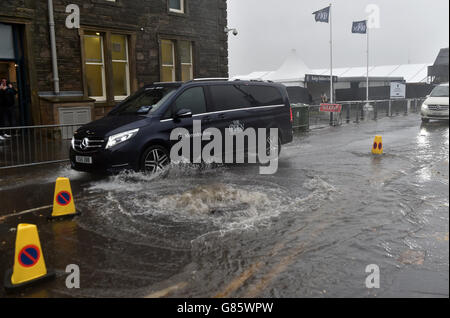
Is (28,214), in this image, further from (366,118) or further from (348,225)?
(366,118)

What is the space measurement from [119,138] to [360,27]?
27886 mm

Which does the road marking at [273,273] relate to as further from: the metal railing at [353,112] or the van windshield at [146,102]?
the metal railing at [353,112]

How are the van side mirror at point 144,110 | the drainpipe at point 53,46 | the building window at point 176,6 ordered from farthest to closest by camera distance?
the building window at point 176,6 < the drainpipe at point 53,46 < the van side mirror at point 144,110

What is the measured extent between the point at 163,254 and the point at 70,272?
0.96m

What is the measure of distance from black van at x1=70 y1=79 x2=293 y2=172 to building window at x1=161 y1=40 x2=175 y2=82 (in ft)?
31.2

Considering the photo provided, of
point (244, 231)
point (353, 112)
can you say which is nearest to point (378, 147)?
point (244, 231)

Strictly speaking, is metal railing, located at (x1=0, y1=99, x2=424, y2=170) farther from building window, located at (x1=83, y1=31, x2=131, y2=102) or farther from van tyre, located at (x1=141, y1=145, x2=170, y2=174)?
building window, located at (x1=83, y1=31, x2=131, y2=102)

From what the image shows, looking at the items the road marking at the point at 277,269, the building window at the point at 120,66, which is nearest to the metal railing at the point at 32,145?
the building window at the point at 120,66

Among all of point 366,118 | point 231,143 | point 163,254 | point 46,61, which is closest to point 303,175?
point 231,143

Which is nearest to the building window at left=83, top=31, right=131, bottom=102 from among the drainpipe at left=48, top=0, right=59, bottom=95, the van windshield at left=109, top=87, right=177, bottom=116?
the drainpipe at left=48, top=0, right=59, bottom=95

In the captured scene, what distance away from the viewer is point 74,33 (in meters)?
16.0

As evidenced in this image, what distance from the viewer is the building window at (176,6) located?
19556 mm

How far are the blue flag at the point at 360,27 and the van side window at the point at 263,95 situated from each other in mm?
23111

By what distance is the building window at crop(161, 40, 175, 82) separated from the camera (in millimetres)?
19578
